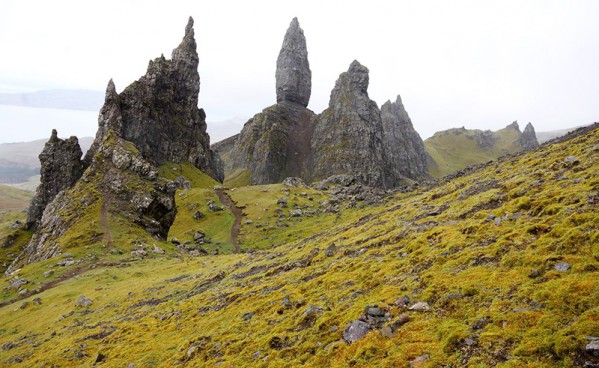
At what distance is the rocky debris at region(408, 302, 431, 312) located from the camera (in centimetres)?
1761

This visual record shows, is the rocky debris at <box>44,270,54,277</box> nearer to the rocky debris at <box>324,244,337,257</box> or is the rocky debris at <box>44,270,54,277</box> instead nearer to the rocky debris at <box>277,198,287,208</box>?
the rocky debris at <box>324,244,337,257</box>

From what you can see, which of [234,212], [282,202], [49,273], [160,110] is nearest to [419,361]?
[49,273]

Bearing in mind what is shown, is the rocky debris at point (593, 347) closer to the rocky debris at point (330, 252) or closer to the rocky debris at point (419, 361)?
the rocky debris at point (419, 361)

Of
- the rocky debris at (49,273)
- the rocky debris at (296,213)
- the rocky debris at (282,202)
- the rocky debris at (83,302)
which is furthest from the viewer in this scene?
the rocky debris at (282,202)

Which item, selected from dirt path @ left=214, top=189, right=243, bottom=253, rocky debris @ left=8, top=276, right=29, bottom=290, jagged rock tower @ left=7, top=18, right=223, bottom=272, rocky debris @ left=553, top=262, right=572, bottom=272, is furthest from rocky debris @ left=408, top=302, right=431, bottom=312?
dirt path @ left=214, top=189, right=243, bottom=253

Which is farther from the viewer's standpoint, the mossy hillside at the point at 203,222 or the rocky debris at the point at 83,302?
the mossy hillside at the point at 203,222

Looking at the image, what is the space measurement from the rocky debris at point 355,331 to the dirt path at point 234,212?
79.1 metres

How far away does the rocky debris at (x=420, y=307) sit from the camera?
1761 centimetres

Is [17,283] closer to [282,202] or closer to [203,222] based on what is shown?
[203,222]

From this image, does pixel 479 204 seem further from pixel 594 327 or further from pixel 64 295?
pixel 64 295

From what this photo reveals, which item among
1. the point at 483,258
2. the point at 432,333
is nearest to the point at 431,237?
the point at 483,258

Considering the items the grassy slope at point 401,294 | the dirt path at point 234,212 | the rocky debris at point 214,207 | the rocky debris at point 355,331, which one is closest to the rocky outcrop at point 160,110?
the dirt path at point 234,212

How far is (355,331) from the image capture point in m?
17.7

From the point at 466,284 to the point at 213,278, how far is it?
31.9 metres
